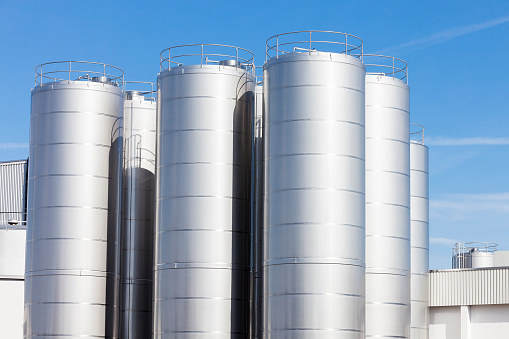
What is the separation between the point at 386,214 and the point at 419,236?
557 cm

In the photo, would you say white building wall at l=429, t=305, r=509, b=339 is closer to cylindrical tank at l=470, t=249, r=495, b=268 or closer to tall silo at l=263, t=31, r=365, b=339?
tall silo at l=263, t=31, r=365, b=339

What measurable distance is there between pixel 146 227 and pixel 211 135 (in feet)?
27.2

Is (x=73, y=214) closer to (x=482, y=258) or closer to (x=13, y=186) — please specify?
(x=13, y=186)

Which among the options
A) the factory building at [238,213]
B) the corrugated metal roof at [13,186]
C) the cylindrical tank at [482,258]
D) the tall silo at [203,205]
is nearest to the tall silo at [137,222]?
the factory building at [238,213]

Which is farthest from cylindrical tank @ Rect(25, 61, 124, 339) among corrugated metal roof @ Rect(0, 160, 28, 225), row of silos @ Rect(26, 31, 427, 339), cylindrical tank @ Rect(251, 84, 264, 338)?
corrugated metal roof @ Rect(0, 160, 28, 225)

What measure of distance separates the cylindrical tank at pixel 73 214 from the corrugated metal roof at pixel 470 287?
44.6 feet

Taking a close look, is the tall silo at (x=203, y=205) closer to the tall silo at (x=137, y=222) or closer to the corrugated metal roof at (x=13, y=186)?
the tall silo at (x=137, y=222)

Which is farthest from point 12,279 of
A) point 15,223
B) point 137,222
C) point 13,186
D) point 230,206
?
point 230,206

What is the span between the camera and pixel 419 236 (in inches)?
1565

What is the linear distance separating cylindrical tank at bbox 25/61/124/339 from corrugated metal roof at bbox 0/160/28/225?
23.2 meters

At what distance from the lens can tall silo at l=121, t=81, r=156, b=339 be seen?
37.9m

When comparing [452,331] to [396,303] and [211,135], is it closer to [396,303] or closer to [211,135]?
[396,303]

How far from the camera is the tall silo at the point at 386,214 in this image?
34.4m

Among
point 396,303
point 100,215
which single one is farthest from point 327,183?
point 100,215
